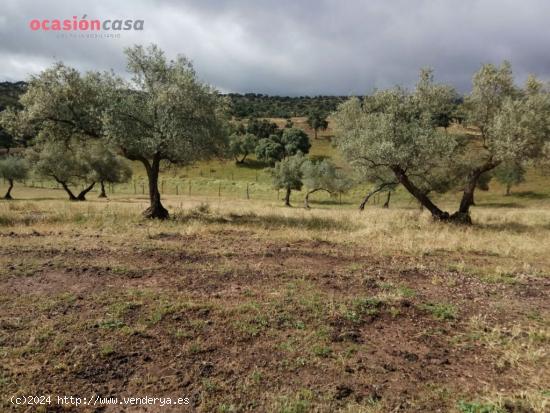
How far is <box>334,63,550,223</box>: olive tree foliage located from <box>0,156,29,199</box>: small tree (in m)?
55.2

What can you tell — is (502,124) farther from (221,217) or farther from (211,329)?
(211,329)

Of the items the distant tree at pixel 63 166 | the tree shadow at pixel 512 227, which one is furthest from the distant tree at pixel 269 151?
the tree shadow at pixel 512 227

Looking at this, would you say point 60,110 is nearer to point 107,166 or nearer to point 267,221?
point 267,221

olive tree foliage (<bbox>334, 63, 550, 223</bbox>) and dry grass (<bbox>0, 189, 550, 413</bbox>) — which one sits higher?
olive tree foliage (<bbox>334, 63, 550, 223</bbox>)

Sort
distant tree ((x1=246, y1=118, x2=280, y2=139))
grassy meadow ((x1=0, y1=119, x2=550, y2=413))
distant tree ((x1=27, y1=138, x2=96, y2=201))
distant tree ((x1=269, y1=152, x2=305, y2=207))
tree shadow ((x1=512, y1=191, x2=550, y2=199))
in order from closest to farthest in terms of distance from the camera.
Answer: grassy meadow ((x1=0, y1=119, x2=550, y2=413))
distant tree ((x1=27, y1=138, x2=96, y2=201))
distant tree ((x1=269, y1=152, x2=305, y2=207))
tree shadow ((x1=512, y1=191, x2=550, y2=199))
distant tree ((x1=246, y1=118, x2=280, y2=139))

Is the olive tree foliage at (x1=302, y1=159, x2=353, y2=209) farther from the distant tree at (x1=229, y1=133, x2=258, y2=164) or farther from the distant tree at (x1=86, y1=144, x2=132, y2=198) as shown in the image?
the distant tree at (x1=229, y1=133, x2=258, y2=164)

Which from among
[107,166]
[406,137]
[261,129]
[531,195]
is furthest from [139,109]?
[261,129]

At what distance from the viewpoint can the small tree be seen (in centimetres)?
5244

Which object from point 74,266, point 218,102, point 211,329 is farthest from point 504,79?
point 74,266

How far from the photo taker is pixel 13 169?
174ft

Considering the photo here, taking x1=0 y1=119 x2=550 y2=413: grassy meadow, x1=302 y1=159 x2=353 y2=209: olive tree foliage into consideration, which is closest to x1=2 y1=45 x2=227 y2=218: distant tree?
x1=0 y1=119 x2=550 y2=413: grassy meadow

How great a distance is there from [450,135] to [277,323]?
695 inches

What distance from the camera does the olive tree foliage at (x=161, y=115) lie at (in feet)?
56.3

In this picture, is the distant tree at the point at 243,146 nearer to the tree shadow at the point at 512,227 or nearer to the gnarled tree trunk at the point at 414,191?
the gnarled tree trunk at the point at 414,191
